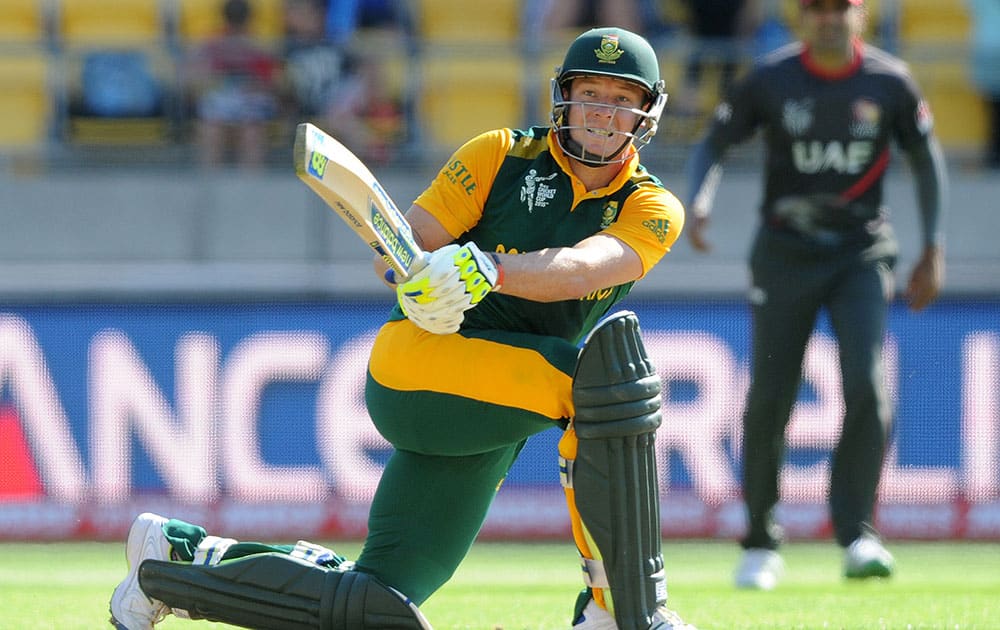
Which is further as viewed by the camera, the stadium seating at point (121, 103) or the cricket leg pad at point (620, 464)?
the stadium seating at point (121, 103)

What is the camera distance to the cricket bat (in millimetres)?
3350

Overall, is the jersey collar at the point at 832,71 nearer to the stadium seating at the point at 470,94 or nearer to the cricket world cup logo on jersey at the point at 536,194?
the cricket world cup logo on jersey at the point at 536,194

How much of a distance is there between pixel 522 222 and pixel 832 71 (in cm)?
288

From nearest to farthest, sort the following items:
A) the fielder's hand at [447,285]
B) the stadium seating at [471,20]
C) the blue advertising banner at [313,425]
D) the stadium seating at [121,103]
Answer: the fielder's hand at [447,285]
the blue advertising banner at [313,425]
the stadium seating at [121,103]
the stadium seating at [471,20]

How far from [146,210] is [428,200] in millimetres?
6504

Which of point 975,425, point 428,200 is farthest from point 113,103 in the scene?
point 428,200

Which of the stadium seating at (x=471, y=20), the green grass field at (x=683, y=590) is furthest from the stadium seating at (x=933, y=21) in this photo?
the green grass field at (x=683, y=590)

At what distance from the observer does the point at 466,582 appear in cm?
669

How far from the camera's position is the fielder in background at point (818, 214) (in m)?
6.32

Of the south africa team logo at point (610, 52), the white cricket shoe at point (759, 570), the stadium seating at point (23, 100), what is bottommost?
the white cricket shoe at point (759, 570)

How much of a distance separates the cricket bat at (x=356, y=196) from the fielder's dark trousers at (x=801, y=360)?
3017mm

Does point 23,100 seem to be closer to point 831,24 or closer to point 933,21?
point 933,21

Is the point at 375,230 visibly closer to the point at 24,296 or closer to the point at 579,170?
the point at 579,170

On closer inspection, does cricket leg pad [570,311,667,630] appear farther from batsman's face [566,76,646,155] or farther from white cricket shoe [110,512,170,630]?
white cricket shoe [110,512,170,630]
